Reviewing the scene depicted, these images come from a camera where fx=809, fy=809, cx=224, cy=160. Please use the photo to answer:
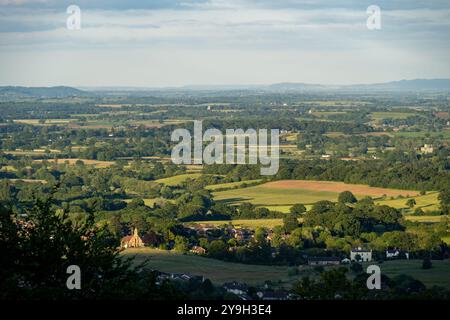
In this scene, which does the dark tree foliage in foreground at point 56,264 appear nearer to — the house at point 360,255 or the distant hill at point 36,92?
the house at point 360,255

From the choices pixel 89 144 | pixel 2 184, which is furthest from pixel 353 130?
pixel 2 184

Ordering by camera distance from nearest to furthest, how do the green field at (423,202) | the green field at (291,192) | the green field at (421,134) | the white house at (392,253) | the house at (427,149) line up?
the white house at (392,253)
the green field at (423,202)
the green field at (291,192)
the house at (427,149)
the green field at (421,134)

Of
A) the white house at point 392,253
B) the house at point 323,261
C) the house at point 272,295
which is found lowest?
the white house at point 392,253

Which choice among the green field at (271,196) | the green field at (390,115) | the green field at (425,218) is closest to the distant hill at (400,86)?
the green field at (390,115)

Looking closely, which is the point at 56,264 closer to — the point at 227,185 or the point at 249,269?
the point at 249,269
